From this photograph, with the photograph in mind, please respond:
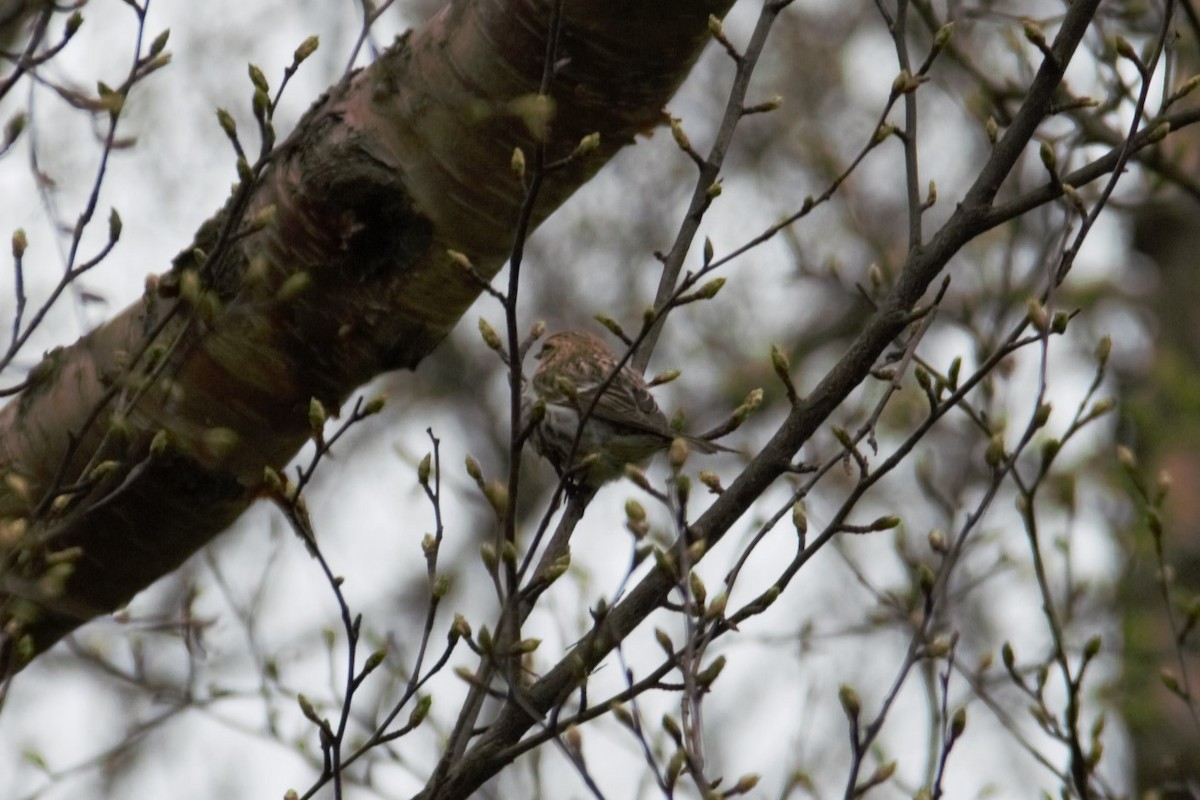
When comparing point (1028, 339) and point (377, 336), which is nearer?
point (1028, 339)

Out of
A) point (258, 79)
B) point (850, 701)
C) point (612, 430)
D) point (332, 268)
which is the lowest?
point (850, 701)

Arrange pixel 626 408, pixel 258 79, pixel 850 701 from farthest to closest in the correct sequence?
pixel 626 408 < pixel 258 79 < pixel 850 701

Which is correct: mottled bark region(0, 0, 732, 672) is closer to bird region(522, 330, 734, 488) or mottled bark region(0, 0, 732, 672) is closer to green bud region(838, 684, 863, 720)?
green bud region(838, 684, 863, 720)

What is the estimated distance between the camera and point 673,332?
12.4 meters

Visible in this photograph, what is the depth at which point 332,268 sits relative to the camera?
3242 mm

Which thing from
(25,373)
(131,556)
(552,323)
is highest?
(552,323)

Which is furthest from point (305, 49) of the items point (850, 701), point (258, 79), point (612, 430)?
point (612, 430)

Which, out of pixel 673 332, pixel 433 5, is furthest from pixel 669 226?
pixel 433 5

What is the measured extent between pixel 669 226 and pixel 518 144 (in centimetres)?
937

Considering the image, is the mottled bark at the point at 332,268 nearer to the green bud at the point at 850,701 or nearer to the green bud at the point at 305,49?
the green bud at the point at 305,49

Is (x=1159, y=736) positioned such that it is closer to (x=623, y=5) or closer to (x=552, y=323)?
(x=552, y=323)

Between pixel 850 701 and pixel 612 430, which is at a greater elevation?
pixel 612 430

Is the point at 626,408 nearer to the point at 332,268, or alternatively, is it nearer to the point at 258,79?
the point at 332,268

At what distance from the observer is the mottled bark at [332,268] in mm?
3078
